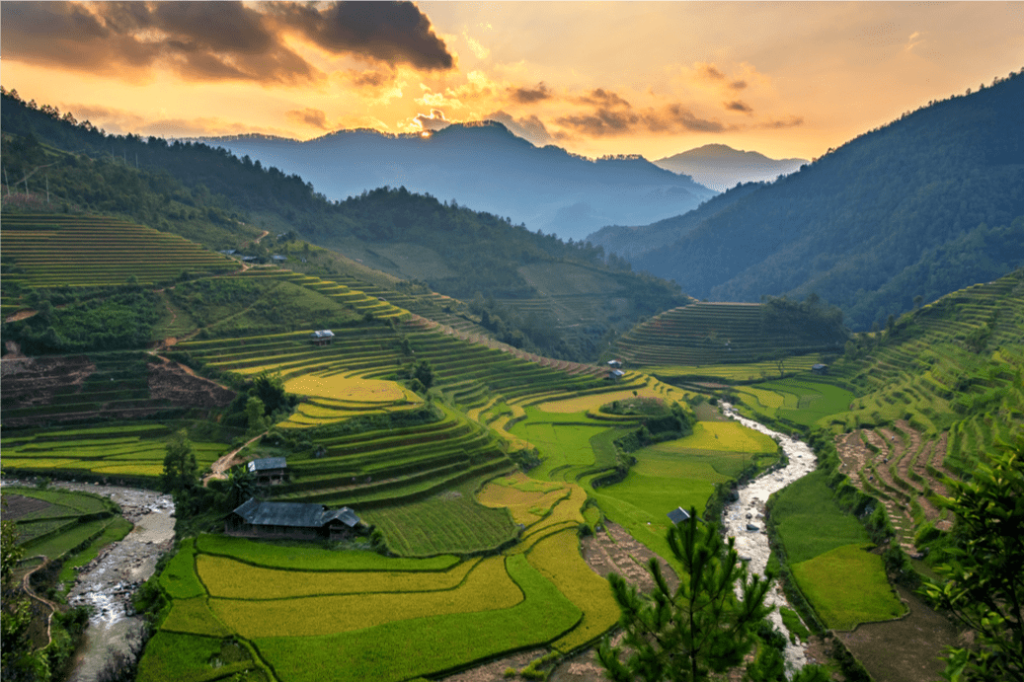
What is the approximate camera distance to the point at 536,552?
85.5ft

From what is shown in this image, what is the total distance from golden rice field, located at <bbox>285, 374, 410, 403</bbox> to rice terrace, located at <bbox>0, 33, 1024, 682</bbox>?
0.38m

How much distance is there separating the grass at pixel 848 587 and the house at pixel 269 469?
2291 centimetres

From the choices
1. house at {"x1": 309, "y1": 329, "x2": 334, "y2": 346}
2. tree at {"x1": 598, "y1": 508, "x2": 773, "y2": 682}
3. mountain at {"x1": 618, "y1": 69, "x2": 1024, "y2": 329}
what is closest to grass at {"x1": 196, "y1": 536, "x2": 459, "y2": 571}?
tree at {"x1": 598, "y1": 508, "x2": 773, "y2": 682}

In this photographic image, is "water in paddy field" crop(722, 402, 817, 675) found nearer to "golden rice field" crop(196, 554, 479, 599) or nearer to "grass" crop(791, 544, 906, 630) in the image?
"grass" crop(791, 544, 906, 630)

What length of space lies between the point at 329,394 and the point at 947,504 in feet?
112

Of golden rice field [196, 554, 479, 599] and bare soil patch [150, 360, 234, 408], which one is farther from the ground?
bare soil patch [150, 360, 234, 408]

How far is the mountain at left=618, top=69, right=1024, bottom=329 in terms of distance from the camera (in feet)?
351

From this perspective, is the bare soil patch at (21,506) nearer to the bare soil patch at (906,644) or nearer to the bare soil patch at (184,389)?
the bare soil patch at (184,389)

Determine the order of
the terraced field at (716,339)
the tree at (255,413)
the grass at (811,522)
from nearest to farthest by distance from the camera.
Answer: the grass at (811,522) < the tree at (255,413) < the terraced field at (716,339)

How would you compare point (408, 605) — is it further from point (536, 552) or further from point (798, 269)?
point (798, 269)

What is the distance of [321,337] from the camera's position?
49875 mm

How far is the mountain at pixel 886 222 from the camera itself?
4208 inches

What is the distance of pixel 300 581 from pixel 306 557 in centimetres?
185

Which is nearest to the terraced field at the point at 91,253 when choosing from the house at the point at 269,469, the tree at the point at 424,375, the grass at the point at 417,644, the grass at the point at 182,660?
the tree at the point at 424,375
